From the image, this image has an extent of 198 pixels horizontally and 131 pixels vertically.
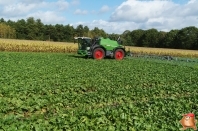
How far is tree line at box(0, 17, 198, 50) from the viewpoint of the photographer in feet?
272

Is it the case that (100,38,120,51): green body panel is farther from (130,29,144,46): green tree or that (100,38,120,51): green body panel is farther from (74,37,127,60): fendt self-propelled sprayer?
(130,29,144,46): green tree

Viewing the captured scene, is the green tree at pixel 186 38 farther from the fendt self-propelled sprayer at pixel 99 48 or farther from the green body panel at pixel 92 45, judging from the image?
the green body panel at pixel 92 45

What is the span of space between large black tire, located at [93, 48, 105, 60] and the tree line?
5068 cm

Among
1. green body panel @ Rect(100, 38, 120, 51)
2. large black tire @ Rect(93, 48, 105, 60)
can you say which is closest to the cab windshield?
large black tire @ Rect(93, 48, 105, 60)

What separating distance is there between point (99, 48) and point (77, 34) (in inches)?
2576

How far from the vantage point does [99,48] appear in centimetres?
2898

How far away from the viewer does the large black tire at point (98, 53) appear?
1135 inches

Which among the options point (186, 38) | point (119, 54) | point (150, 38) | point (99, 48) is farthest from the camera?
point (150, 38)

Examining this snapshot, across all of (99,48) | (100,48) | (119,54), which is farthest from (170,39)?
(99,48)

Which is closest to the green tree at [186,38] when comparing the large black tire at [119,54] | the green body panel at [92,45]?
the large black tire at [119,54]

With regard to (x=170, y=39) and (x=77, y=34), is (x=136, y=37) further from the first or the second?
(x=77, y=34)

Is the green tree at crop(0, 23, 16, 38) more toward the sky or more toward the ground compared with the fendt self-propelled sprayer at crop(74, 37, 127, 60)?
more toward the sky

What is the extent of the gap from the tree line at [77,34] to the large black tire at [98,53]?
50680mm

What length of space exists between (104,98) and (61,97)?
1504mm
